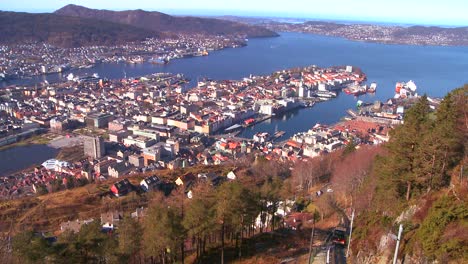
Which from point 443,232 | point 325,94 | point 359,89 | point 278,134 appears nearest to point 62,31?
point 325,94

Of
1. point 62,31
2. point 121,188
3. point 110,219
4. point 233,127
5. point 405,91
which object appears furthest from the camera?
point 62,31

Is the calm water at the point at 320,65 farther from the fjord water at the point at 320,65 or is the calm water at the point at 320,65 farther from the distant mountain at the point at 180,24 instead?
the distant mountain at the point at 180,24

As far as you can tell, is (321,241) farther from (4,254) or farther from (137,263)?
(4,254)

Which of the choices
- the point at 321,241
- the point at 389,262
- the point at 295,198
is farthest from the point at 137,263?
the point at 295,198

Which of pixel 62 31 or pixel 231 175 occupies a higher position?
pixel 62 31

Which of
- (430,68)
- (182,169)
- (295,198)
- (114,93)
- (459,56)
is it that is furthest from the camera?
(459,56)

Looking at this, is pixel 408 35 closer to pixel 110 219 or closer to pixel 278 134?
pixel 278 134
